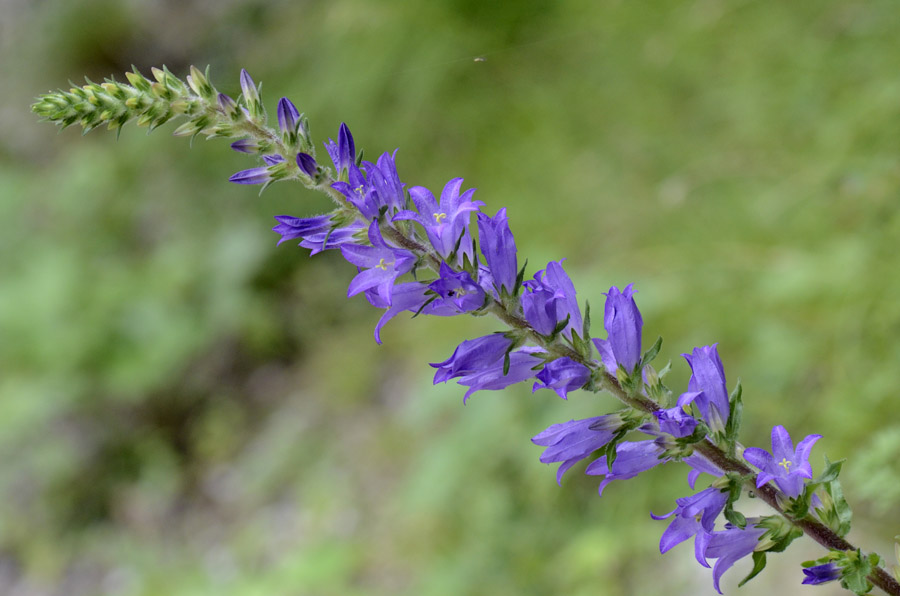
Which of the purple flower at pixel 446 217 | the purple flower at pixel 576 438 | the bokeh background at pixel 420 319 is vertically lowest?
the purple flower at pixel 576 438

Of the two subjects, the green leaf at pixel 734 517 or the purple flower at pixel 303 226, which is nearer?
the green leaf at pixel 734 517

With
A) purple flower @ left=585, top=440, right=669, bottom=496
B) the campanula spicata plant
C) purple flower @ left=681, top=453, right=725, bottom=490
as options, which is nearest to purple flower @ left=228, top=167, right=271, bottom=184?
the campanula spicata plant

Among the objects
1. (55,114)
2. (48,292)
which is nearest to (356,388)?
(48,292)

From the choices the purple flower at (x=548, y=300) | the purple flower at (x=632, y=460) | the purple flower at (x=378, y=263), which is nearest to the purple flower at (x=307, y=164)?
the purple flower at (x=378, y=263)

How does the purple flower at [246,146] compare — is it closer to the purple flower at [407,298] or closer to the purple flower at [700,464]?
the purple flower at [407,298]

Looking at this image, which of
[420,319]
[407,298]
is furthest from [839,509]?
[420,319]

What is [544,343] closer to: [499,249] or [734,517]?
[499,249]
